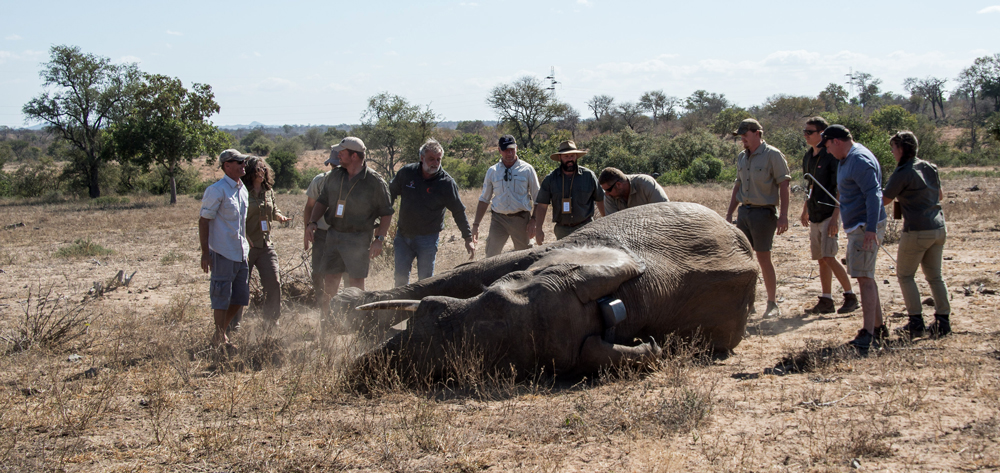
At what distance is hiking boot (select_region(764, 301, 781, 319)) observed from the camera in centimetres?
634

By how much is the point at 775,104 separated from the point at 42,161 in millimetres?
59066

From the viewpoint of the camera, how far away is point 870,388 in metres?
3.84

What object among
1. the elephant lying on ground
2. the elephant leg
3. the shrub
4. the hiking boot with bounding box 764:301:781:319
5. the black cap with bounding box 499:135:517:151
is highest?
the black cap with bounding box 499:135:517:151

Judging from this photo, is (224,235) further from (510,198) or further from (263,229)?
(510,198)

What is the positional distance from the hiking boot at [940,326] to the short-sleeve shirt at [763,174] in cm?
181

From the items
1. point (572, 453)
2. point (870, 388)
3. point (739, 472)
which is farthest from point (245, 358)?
point (870, 388)

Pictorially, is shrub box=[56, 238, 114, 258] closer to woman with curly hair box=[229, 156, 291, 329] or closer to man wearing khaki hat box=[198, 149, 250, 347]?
woman with curly hair box=[229, 156, 291, 329]

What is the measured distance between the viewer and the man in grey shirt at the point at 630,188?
6.21m

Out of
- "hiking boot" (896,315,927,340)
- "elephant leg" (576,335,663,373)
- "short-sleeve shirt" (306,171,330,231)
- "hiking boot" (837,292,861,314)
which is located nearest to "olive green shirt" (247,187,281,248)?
"short-sleeve shirt" (306,171,330,231)

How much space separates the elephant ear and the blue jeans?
6.71 ft

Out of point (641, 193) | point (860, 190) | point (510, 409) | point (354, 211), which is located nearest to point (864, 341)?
point (860, 190)

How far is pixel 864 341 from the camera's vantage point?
468cm

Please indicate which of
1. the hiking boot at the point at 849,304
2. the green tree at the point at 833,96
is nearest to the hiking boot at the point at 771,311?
the hiking boot at the point at 849,304

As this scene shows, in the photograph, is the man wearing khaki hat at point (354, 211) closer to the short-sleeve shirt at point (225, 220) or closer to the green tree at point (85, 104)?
the short-sleeve shirt at point (225, 220)
